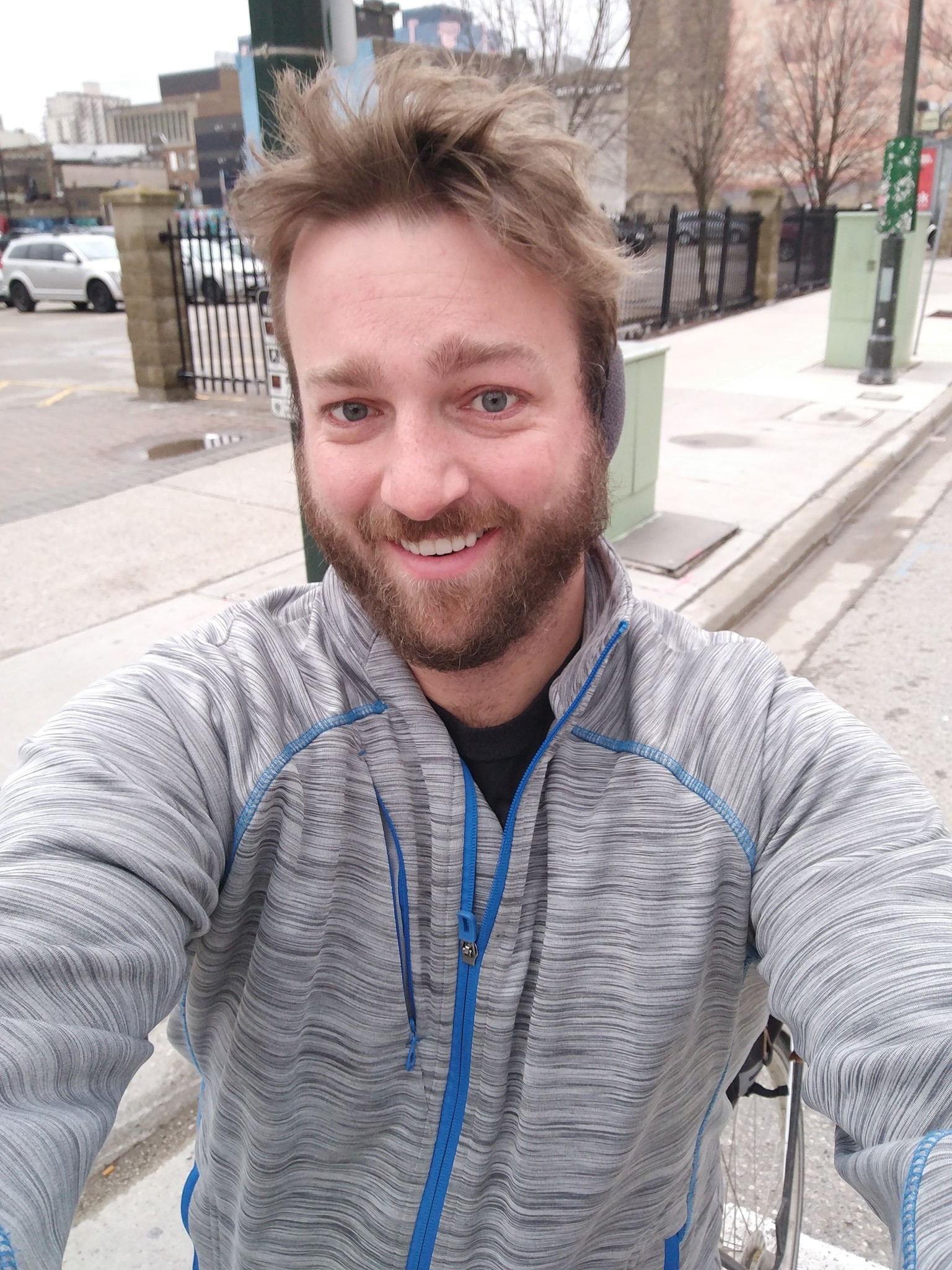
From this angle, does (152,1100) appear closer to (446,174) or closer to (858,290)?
(446,174)

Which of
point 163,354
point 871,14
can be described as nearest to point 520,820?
point 163,354

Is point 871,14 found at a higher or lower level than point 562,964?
higher

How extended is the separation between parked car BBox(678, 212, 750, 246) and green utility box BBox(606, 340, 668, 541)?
11.2 m

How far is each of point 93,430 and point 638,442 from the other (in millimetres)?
6526

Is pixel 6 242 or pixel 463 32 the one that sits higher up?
pixel 463 32

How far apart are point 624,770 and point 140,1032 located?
2.17 ft

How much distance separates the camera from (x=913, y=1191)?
0.93m

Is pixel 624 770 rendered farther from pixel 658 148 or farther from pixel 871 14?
pixel 658 148

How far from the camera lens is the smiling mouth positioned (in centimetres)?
132

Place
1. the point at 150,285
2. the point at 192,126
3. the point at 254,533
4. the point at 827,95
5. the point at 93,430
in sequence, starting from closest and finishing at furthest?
the point at 254,533
the point at 93,430
the point at 150,285
the point at 827,95
the point at 192,126

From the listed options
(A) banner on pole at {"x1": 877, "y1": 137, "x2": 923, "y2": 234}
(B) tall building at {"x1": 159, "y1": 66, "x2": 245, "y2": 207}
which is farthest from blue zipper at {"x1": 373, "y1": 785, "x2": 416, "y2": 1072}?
(B) tall building at {"x1": 159, "y1": 66, "x2": 245, "y2": 207}

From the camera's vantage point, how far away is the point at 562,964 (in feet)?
4.12

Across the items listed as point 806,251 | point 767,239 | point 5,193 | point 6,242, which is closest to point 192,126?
point 5,193

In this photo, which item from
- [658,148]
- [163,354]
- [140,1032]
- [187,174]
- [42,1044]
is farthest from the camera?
[187,174]
